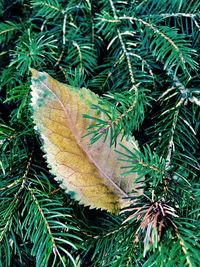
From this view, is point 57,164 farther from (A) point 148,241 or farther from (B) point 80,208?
(A) point 148,241

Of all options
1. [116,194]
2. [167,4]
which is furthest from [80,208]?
[167,4]

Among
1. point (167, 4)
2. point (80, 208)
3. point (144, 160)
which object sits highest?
point (167, 4)

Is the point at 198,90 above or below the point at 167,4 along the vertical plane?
below
